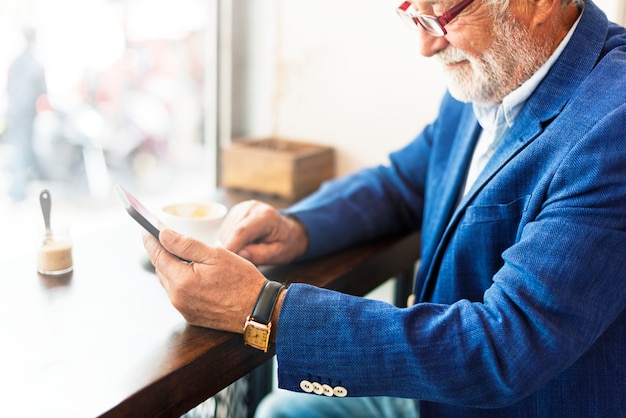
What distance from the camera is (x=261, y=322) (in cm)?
95

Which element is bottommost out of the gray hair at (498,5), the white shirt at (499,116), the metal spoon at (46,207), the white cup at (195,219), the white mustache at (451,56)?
the white cup at (195,219)

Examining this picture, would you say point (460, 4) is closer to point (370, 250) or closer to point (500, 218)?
point (500, 218)

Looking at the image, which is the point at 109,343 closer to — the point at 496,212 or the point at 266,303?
the point at 266,303

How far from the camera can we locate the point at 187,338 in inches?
38.5

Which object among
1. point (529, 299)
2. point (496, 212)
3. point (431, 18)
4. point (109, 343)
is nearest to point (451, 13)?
point (431, 18)

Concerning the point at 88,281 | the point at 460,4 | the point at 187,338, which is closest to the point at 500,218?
the point at 460,4

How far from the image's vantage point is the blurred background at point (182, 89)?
1585mm

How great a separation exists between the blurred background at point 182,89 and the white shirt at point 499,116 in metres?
0.48

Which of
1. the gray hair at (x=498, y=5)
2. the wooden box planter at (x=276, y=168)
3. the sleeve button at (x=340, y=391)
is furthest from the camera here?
the wooden box planter at (x=276, y=168)

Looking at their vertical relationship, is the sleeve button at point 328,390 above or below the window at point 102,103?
below

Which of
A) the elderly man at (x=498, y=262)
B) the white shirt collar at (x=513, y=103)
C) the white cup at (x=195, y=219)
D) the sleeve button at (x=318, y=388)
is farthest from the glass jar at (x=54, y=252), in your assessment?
the white shirt collar at (x=513, y=103)

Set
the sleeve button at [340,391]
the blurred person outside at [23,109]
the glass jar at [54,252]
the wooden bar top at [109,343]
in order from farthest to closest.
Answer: the blurred person outside at [23,109] → the glass jar at [54,252] → the sleeve button at [340,391] → the wooden bar top at [109,343]

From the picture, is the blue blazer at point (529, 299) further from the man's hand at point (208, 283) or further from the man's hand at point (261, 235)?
the man's hand at point (261, 235)

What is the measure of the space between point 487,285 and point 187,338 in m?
0.49
